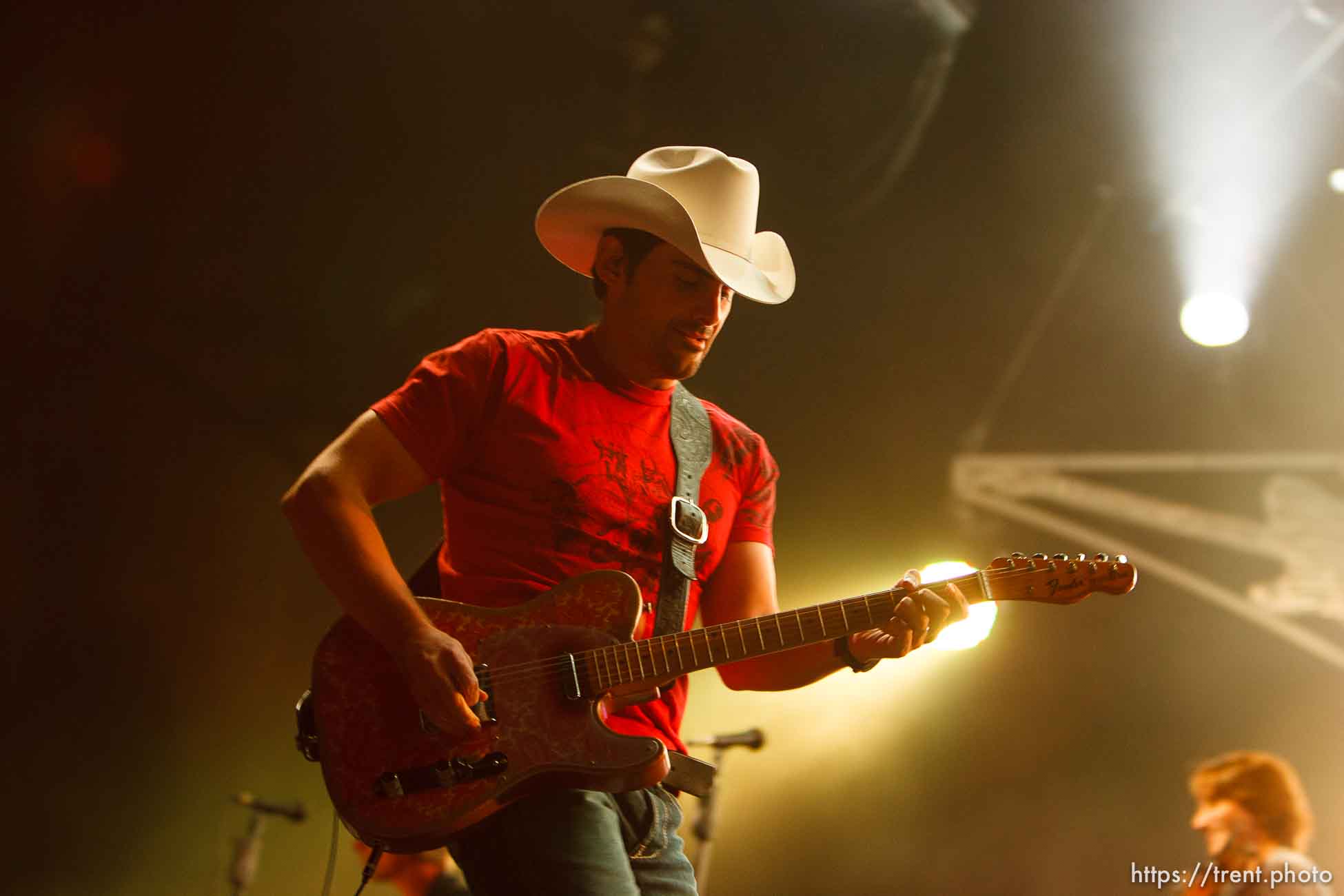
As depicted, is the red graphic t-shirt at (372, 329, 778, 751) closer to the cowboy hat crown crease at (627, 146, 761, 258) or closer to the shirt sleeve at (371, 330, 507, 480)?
the shirt sleeve at (371, 330, 507, 480)

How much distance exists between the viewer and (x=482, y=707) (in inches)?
74.7

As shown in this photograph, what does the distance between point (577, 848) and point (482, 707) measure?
298mm

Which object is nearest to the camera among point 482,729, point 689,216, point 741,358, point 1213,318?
point 482,729

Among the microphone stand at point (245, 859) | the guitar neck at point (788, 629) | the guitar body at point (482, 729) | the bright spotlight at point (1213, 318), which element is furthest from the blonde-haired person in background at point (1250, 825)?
the microphone stand at point (245, 859)

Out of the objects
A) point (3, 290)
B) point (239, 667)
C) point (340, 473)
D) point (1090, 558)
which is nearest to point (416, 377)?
point (340, 473)

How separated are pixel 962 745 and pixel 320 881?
362cm

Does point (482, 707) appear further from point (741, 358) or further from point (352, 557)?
point (741, 358)

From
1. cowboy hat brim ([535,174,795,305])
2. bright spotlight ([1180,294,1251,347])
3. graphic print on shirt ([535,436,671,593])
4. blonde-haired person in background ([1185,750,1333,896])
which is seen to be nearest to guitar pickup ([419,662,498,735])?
graphic print on shirt ([535,436,671,593])

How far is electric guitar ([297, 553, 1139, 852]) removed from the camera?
1.84m

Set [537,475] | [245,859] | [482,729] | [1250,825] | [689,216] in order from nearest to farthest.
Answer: [482,729] < [537,475] < [689,216] < [245,859] < [1250,825]

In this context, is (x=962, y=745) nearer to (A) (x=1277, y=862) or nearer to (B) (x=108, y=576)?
(A) (x=1277, y=862)

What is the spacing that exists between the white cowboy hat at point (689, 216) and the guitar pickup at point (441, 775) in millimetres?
1165

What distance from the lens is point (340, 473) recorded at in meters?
2.04

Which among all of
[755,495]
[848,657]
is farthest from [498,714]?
[755,495]
